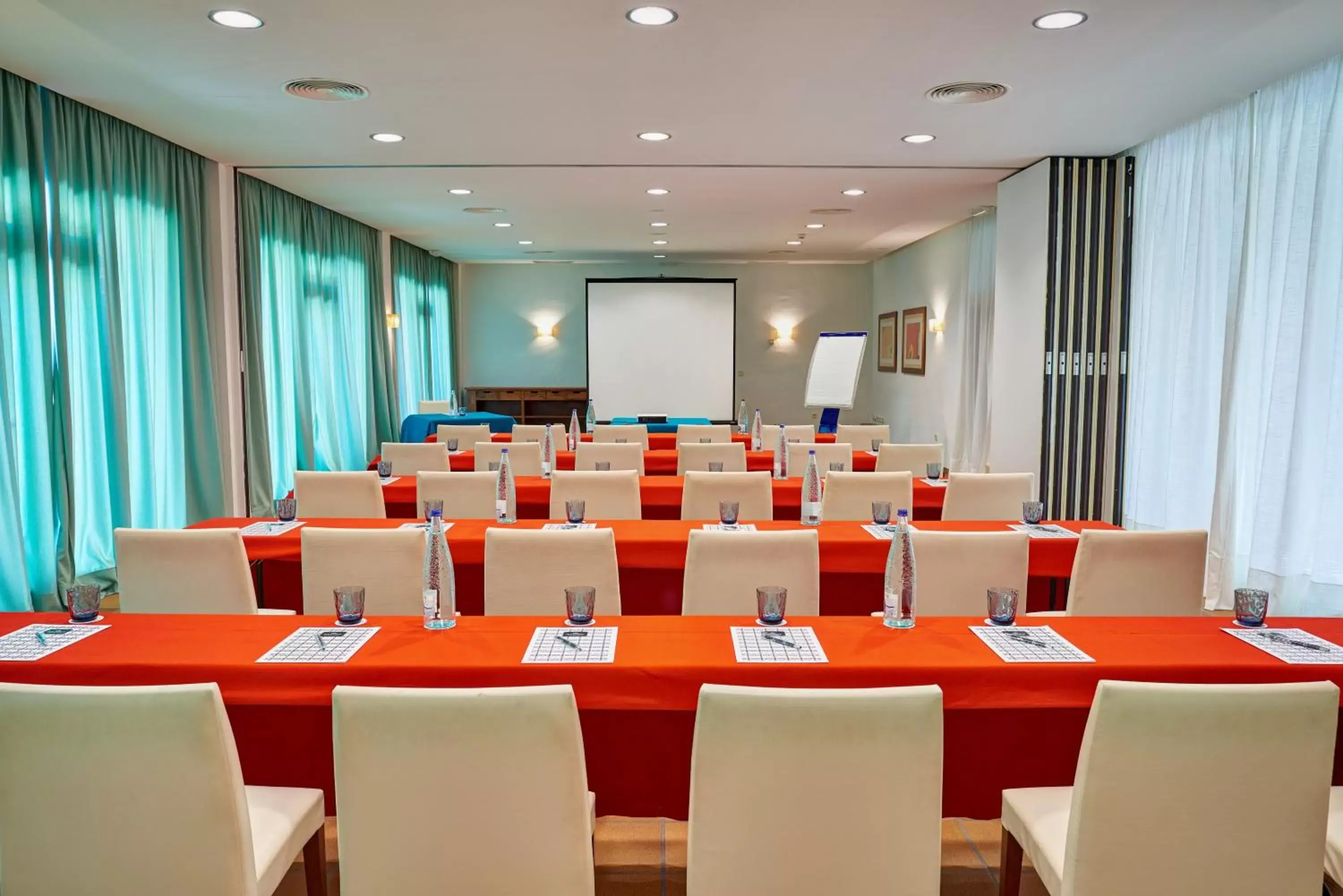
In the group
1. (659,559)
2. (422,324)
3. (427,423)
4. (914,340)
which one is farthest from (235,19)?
(914,340)

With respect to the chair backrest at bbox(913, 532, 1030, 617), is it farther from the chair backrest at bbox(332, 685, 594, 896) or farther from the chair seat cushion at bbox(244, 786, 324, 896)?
the chair seat cushion at bbox(244, 786, 324, 896)

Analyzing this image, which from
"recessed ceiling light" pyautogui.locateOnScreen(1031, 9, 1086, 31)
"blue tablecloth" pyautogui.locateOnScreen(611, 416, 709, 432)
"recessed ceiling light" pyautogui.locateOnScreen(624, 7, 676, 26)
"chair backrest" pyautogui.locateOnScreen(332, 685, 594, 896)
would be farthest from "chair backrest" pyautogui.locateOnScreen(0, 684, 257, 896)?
"blue tablecloth" pyautogui.locateOnScreen(611, 416, 709, 432)

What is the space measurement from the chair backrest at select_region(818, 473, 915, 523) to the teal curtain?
28.6 feet

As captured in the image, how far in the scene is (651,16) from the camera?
3900mm

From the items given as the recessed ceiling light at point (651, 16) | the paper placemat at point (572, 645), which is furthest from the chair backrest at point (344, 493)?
A: the paper placemat at point (572, 645)

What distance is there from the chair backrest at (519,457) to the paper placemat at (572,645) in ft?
12.6

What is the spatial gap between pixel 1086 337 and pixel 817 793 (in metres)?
6.19

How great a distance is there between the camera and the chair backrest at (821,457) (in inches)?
239

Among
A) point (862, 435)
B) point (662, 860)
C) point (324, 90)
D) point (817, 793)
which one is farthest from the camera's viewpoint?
point (862, 435)

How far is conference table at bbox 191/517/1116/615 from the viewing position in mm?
3625

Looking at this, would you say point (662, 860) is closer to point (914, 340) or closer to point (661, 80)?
point (661, 80)

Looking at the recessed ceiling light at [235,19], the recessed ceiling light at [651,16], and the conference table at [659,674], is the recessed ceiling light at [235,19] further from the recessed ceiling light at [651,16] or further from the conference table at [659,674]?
the conference table at [659,674]

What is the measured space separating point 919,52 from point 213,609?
382 centimetres

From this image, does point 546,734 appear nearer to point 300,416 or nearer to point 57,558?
point 57,558
